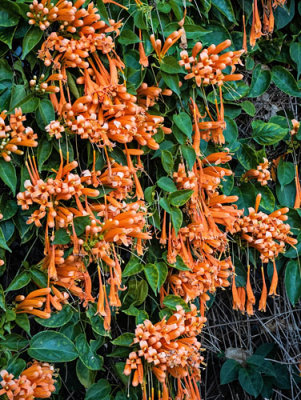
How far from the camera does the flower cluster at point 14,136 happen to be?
64.7 inches

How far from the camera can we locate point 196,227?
1961mm

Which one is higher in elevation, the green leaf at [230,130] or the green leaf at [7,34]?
the green leaf at [7,34]

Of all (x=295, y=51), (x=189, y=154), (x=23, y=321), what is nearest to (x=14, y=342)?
(x=23, y=321)

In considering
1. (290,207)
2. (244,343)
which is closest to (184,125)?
(290,207)

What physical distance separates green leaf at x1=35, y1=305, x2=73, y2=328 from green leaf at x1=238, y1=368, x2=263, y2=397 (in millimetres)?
878

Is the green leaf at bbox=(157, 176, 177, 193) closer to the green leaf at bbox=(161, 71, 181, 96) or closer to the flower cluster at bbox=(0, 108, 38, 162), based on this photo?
the green leaf at bbox=(161, 71, 181, 96)

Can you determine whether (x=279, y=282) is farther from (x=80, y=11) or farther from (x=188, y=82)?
(x=80, y=11)

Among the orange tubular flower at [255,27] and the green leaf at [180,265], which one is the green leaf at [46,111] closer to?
the green leaf at [180,265]

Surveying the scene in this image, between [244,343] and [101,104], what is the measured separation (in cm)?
121

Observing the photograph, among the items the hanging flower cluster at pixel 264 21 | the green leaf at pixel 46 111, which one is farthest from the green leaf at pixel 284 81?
the green leaf at pixel 46 111

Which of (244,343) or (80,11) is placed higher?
(80,11)

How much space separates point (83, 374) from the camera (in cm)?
185

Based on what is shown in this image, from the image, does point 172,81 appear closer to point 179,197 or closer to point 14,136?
point 179,197

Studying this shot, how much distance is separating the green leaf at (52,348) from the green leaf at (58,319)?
0.02 metres
